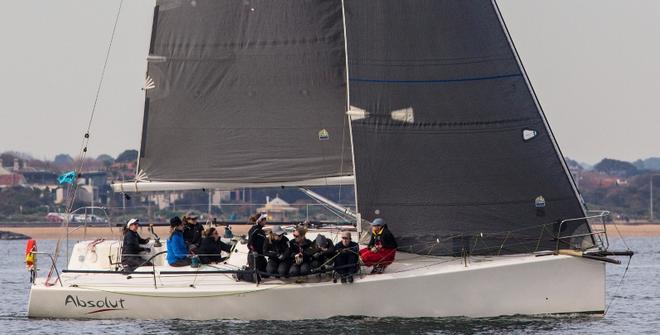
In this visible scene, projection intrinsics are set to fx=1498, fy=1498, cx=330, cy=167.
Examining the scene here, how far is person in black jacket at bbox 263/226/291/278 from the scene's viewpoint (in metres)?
22.4

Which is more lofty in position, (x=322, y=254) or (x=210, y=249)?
(x=210, y=249)

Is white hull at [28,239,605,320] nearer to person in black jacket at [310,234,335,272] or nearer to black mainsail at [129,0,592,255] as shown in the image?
person in black jacket at [310,234,335,272]

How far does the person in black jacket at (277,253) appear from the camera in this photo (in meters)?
22.4

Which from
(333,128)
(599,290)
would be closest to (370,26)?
(333,128)

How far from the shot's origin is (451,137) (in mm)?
22922

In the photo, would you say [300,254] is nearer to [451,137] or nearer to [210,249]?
[210,249]

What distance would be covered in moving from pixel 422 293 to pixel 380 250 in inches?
37.0

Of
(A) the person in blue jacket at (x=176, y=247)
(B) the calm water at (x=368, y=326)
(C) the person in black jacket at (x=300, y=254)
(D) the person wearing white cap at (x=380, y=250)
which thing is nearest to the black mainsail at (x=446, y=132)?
(D) the person wearing white cap at (x=380, y=250)

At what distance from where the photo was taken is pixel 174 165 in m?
24.5

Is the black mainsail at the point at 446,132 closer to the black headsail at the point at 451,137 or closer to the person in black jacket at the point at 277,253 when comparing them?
the black headsail at the point at 451,137

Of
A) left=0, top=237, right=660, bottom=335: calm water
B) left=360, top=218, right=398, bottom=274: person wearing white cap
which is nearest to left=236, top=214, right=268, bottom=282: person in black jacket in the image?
left=0, top=237, right=660, bottom=335: calm water

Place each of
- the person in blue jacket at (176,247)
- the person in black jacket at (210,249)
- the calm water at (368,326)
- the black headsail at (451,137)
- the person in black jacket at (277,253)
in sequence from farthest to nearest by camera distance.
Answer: the person in black jacket at (210,249) < the person in blue jacket at (176,247) < the black headsail at (451,137) < the person in black jacket at (277,253) < the calm water at (368,326)

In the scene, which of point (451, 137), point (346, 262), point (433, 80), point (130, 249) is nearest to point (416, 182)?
point (451, 137)

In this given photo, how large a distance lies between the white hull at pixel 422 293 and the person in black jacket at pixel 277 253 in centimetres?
23
